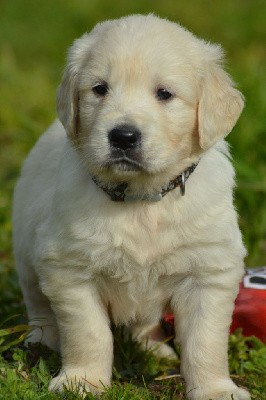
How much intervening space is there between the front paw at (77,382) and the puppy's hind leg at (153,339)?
19.6 inches

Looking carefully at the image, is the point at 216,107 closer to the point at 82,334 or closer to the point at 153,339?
the point at 82,334

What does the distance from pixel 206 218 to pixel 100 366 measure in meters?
0.78

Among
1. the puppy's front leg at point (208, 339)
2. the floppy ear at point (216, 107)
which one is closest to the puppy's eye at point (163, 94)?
the floppy ear at point (216, 107)

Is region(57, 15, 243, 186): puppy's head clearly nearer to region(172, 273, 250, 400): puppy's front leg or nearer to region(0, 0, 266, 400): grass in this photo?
region(172, 273, 250, 400): puppy's front leg

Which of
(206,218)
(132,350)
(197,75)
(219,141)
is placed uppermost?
(197,75)

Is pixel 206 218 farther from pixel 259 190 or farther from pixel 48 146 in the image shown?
pixel 259 190

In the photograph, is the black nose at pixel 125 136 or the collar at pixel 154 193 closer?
the black nose at pixel 125 136

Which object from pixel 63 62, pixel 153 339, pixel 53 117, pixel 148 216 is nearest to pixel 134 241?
pixel 148 216

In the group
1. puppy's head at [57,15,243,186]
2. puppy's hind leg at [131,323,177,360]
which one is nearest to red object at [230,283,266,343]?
puppy's hind leg at [131,323,177,360]

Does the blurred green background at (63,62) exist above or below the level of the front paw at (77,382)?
above

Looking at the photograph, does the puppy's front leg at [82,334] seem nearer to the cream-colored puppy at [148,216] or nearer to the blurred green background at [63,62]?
the cream-colored puppy at [148,216]

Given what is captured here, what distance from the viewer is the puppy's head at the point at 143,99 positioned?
3826mm

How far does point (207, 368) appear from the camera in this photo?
4117mm

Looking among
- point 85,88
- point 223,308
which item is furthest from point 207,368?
point 85,88
